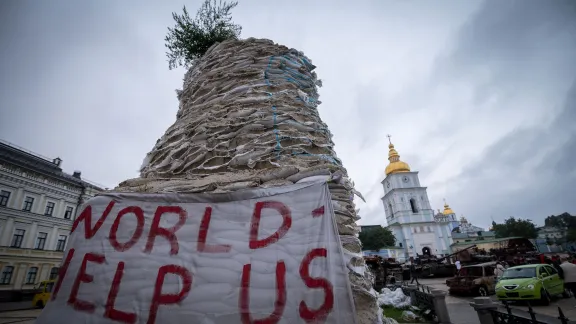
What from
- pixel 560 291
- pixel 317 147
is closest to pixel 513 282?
pixel 560 291

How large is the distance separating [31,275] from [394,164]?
1880 inches

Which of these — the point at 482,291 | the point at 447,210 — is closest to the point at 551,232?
the point at 447,210

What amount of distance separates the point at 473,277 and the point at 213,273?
1287 cm

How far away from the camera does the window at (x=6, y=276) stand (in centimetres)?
1732

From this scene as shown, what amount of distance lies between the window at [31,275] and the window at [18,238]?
198 centimetres

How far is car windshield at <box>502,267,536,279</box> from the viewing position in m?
8.03

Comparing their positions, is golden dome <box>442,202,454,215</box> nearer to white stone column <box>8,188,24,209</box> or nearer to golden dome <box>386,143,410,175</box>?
golden dome <box>386,143,410,175</box>

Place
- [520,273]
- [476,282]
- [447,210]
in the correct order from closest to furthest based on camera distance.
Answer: [520,273] → [476,282] → [447,210]

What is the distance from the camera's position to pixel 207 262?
4.51 ft

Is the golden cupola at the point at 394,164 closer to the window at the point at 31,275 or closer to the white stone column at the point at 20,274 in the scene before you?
the window at the point at 31,275

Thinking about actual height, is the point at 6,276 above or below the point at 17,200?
below

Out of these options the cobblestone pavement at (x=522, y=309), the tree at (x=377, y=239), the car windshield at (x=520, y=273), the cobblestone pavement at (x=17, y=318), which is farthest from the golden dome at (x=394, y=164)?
the cobblestone pavement at (x=17, y=318)

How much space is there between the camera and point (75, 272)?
57.5 inches

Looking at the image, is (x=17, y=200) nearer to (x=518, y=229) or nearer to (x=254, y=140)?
(x=254, y=140)
